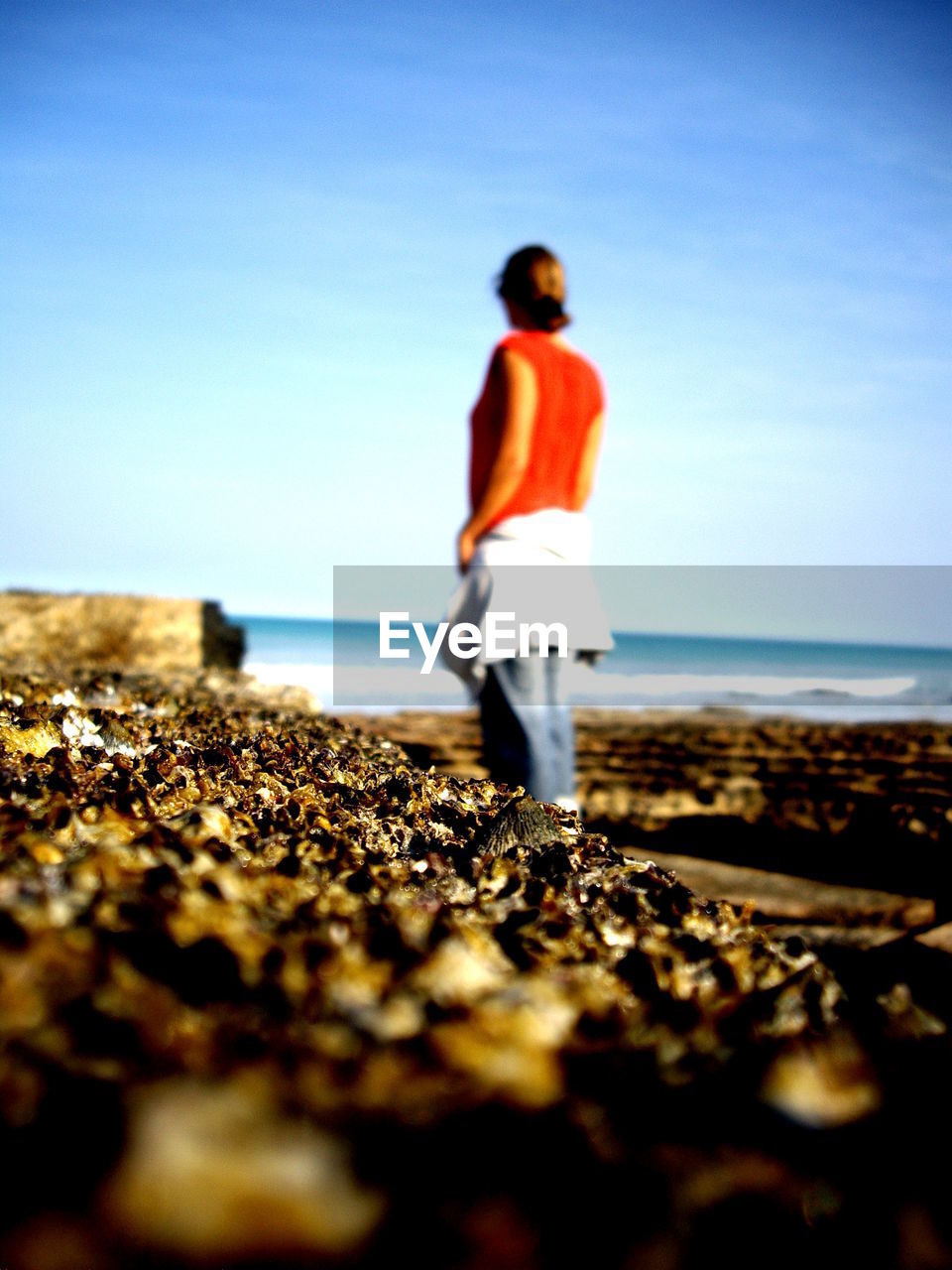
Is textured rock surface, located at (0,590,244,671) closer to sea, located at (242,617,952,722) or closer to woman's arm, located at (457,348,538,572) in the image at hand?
sea, located at (242,617,952,722)

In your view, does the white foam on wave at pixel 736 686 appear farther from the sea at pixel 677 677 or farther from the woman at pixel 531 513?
the woman at pixel 531 513

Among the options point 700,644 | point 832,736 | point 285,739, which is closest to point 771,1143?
point 285,739

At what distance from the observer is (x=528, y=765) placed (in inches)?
117

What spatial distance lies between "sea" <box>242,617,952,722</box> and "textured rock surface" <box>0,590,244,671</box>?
0.85 meters

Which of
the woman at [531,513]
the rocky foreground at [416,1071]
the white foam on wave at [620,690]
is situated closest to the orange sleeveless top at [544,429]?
the woman at [531,513]

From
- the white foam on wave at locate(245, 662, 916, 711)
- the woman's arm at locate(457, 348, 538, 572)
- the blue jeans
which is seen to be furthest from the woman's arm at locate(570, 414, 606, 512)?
the white foam on wave at locate(245, 662, 916, 711)

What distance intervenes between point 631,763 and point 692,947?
4.21m

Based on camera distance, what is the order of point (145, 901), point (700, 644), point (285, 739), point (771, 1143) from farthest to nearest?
point (700, 644) → point (285, 739) → point (145, 901) → point (771, 1143)

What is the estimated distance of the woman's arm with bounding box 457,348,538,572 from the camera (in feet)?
9.89

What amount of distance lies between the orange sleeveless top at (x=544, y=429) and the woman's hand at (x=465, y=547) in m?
0.08

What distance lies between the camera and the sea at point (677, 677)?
53.0 feet

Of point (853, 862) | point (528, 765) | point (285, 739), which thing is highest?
point (285, 739)

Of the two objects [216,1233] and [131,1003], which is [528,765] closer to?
[131,1003]

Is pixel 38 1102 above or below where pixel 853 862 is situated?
above
